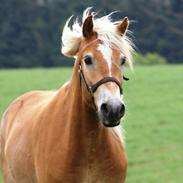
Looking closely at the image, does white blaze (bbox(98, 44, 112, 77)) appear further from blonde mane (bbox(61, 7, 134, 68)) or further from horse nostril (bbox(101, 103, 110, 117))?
horse nostril (bbox(101, 103, 110, 117))

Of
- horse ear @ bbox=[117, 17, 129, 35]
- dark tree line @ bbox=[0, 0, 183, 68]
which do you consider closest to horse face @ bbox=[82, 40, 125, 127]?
horse ear @ bbox=[117, 17, 129, 35]

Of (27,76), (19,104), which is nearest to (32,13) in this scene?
(27,76)

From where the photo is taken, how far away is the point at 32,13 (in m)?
54.6

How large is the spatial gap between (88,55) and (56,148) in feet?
2.80

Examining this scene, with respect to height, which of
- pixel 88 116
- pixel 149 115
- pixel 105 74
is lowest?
pixel 149 115

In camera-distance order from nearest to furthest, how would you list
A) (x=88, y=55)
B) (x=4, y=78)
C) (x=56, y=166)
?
(x=88, y=55)
(x=56, y=166)
(x=4, y=78)

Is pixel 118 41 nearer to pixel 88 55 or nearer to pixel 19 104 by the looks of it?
pixel 88 55

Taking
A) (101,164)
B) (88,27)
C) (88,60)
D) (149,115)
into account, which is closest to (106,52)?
(88,60)

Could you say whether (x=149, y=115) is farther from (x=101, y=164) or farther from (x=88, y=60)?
(x=88, y=60)

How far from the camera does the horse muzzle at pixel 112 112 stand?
4.48m

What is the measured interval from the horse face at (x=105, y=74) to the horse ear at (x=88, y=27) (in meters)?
0.15

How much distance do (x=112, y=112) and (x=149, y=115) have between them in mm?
12378

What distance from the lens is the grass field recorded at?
11.6m

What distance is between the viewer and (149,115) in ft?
55.1
